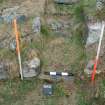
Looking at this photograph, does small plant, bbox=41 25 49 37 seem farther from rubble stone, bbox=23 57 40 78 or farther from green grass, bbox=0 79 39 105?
green grass, bbox=0 79 39 105

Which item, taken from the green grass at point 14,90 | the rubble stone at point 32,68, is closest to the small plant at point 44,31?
the rubble stone at point 32,68

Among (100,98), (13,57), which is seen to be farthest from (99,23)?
(13,57)

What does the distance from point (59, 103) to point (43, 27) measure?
2.04 metres

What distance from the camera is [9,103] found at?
6.80 metres

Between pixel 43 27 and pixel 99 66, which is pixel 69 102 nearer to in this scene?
→ pixel 99 66

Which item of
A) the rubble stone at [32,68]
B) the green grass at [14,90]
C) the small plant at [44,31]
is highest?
the small plant at [44,31]

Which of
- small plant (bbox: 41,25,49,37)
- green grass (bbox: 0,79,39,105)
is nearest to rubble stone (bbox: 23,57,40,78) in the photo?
green grass (bbox: 0,79,39,105)

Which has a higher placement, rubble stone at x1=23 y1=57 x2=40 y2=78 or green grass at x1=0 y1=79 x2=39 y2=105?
rubble stone at x1=23 y1=57 x2=40 y2=78

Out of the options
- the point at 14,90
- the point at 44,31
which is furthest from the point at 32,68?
the point at 44,31

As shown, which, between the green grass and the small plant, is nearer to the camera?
the green grass

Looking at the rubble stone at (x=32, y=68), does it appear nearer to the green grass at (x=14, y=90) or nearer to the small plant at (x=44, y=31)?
the green grass at (x=14, y=90)

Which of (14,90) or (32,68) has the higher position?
(32,68)

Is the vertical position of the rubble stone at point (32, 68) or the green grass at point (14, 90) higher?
the rubble stone at point (32, 68)

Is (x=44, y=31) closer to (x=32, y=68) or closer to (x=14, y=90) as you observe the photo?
(x=32, y=68)
